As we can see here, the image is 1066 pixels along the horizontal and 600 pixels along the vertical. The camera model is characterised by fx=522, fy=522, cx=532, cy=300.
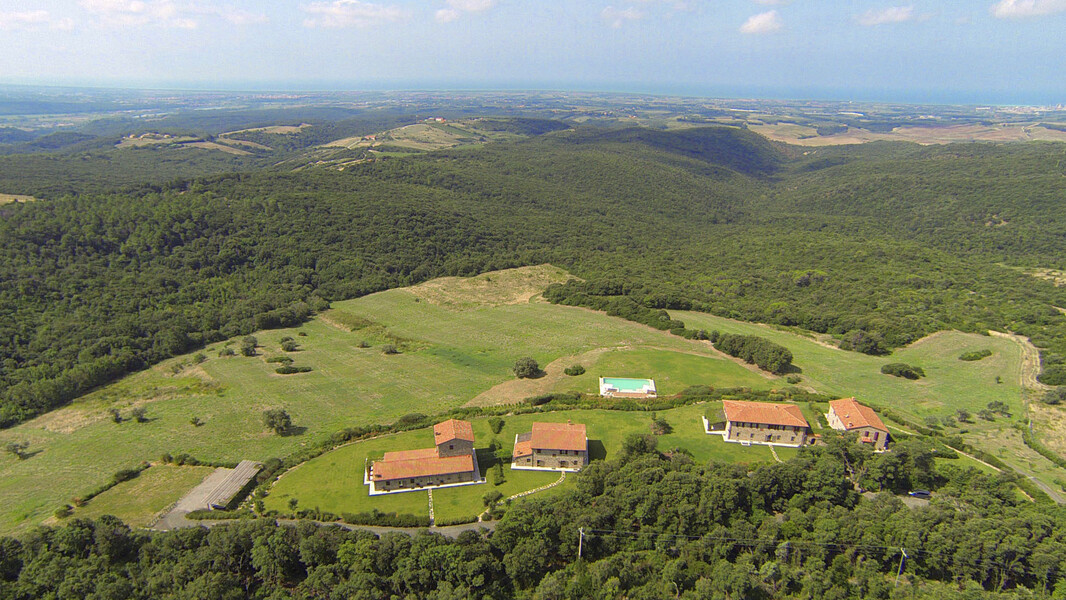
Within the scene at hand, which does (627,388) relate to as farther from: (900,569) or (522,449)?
(900,569)

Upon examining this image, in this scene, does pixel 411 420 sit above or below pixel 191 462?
above

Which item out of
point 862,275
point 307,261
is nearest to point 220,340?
point 307,261

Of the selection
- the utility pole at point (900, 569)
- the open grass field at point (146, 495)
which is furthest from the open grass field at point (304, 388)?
the utility pole at point (900, 569)

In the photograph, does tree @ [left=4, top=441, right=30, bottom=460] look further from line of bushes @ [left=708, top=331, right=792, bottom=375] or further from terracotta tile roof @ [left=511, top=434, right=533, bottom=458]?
line of bushes @ [left=708, top=331, right=792, bottom=375]

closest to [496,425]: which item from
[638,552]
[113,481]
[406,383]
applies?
[406,383]

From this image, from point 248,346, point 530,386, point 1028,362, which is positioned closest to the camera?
point 530,386

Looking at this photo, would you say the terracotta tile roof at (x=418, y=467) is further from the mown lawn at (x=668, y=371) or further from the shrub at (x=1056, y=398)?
the shrub at (x=1056, y=398)
